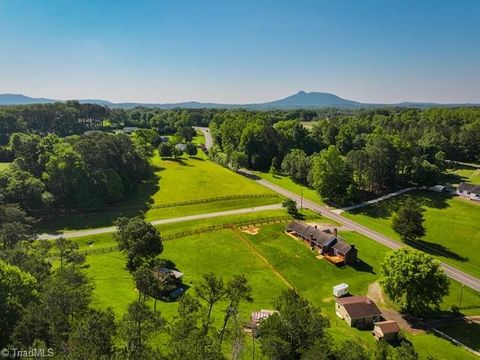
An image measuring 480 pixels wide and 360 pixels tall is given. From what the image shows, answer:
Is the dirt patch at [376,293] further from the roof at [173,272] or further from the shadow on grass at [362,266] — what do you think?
the roof at [173,272]

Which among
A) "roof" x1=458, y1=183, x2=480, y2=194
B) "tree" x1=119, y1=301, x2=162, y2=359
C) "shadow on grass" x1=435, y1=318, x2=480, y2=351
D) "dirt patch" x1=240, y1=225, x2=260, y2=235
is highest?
"tree" x1=119, y1=301, x2=162, y2=359

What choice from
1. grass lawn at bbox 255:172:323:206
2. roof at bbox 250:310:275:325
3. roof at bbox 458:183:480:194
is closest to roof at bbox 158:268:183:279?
roof at bbox 250:310:275:325

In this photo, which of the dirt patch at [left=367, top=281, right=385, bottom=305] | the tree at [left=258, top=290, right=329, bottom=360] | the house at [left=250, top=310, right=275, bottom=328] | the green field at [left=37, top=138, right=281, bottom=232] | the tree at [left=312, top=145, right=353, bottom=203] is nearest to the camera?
the tree at [left=258, top=290, right=329, bottom=360]

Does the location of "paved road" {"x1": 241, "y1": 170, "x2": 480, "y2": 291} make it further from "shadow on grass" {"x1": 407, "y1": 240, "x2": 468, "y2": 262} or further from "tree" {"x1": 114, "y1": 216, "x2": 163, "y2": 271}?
"tree" {"x1": 114, "y1": 216, "x2": 163, "y2": 271}

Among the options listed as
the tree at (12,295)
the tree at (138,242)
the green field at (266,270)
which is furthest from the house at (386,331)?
the tree at (12,295)

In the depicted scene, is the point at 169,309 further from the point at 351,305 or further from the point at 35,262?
the point at 351,305

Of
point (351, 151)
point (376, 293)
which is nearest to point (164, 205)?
point (376, 293)
